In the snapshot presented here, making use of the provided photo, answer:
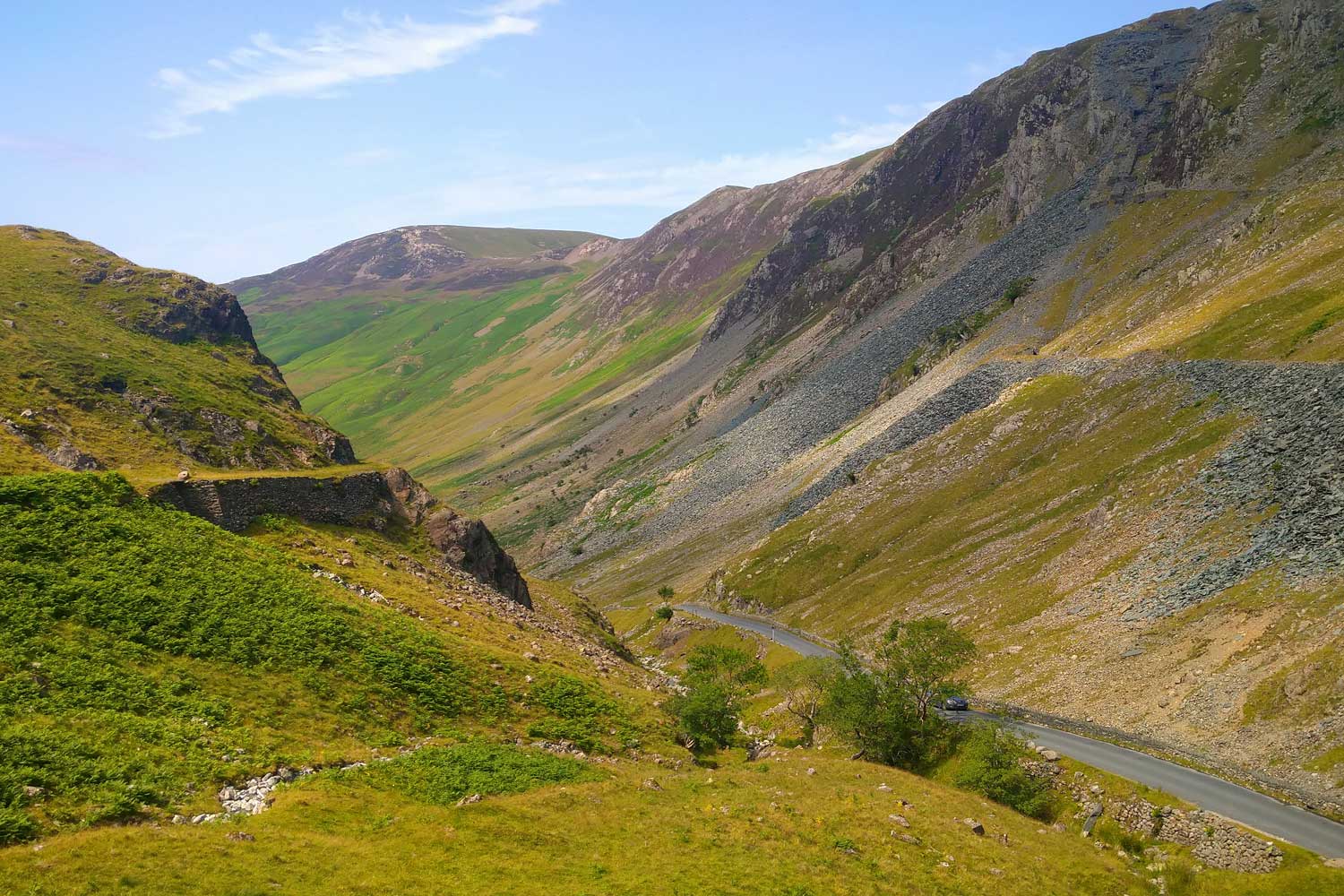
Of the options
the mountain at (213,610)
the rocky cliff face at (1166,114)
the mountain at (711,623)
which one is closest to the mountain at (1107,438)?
the mountain at (711,623)

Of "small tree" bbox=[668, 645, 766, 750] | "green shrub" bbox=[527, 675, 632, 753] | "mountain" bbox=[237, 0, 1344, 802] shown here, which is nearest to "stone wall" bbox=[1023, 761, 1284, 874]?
"mountain" bbox=[237, 0, 1344, 802]

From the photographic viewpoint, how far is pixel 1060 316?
135 metres

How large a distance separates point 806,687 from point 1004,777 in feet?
90.3

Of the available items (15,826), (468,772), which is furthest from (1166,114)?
(15,826)

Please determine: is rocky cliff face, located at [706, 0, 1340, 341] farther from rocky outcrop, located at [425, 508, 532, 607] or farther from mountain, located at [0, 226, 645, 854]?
mountain, located at [0, 226, 645, 854]

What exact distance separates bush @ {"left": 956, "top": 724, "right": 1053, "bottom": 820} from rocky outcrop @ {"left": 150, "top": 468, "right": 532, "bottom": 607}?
43.4m

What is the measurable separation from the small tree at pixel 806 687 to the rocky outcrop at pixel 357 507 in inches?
1051

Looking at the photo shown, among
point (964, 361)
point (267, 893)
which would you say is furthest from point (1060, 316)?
point (267, 893)

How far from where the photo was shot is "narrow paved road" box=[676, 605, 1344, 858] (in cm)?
3562

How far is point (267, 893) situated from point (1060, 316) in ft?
459

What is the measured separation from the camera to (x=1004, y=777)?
1738 inches

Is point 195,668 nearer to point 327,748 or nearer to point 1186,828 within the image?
point 327,748

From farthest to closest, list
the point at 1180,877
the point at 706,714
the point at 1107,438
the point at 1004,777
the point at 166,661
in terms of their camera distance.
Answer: the point at 1107,438, the point at 706,714, the point at 1004,777, the point at 1180,877, the point at 166,661

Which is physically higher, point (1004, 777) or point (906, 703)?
point (906, 703)
